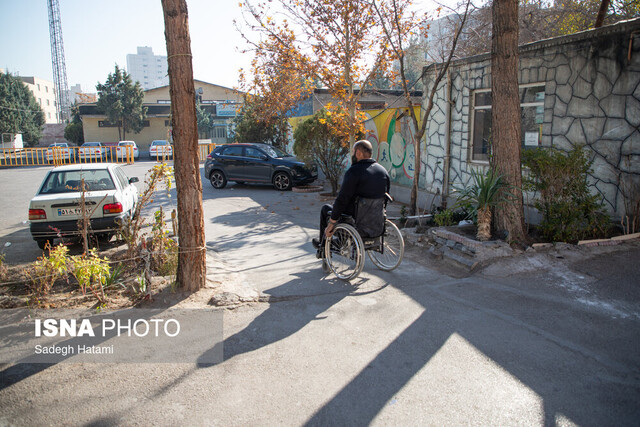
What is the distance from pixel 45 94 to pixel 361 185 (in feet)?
335

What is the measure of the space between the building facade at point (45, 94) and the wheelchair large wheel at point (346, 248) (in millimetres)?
90827

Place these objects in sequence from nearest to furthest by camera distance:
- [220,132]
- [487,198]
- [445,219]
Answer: [487,198] → [445,219] → [220,132]

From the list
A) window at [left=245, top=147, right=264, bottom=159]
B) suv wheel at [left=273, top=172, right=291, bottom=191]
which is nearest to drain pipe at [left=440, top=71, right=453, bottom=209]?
suv wheel at [left=273, top=172, right=291, bottom=191]

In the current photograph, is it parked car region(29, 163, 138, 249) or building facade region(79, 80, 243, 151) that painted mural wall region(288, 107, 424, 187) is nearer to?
parked car region(29, 163, 138, 249)

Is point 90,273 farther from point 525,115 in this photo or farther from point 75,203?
point 525,115

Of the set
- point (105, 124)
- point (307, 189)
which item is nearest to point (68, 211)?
point (307, 189)

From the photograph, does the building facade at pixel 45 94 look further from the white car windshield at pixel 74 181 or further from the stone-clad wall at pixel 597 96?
the stone-clad wall at pixel 597 96

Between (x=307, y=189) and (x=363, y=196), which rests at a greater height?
(x=363, y=196)

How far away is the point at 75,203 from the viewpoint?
772cm

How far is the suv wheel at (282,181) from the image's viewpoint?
16.3 meters

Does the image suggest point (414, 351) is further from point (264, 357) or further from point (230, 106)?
point (230, 106)

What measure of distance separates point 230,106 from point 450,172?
141 feet

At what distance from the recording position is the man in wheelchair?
5.59m

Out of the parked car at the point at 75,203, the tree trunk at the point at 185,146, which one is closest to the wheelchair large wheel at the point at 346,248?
the tree trunk at the point at 185,146
